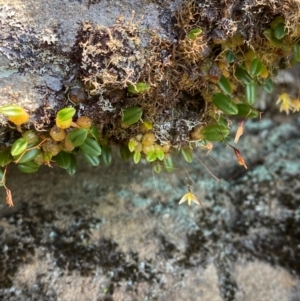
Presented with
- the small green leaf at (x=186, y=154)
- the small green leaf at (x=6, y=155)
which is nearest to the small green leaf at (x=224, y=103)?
the small green leaf at (x=186, y=154)

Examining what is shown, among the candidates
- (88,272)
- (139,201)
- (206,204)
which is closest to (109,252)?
(88,272)

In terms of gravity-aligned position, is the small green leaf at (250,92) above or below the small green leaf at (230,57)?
below

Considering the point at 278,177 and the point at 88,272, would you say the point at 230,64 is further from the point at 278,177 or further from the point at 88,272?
the point at 88,272

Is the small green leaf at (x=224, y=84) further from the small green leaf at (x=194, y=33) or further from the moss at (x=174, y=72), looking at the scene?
the small green leaf at (x=194, y=33)

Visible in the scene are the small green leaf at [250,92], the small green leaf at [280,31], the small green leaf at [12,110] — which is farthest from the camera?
the small green leaf at [250,92]

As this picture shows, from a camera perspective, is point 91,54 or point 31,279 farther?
point 31,279

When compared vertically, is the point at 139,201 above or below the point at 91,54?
below

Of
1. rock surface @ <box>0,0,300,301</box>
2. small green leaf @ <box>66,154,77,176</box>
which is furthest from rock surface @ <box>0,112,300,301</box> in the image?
small green leaf @ <box>66,154,77,176</box>

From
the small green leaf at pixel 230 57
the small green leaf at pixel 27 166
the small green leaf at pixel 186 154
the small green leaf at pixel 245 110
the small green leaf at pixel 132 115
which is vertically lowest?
the small green leaf at pixel 27 166

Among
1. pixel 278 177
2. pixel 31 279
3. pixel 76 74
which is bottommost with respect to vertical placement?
pixel 31 279
